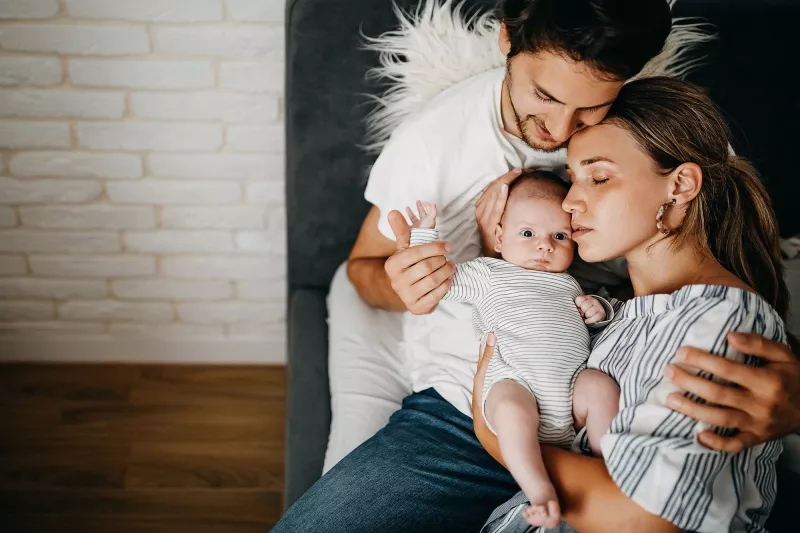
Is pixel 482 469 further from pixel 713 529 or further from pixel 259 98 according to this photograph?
pixel 259 98

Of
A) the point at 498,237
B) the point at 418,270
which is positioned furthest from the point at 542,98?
the point at 418,270

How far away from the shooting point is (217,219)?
2.01 metres

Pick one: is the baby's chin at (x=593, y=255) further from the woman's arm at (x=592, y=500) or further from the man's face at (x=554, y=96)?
the woman's arm at (x=592, y=500)

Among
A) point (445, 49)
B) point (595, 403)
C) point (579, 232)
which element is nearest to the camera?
point (595, 403)

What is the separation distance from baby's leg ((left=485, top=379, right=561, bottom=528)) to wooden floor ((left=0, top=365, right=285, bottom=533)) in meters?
0.89

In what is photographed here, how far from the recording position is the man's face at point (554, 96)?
1.21 meters

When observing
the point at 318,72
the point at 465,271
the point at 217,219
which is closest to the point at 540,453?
the point at 465,271

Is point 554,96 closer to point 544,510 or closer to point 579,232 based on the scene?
point 579,232

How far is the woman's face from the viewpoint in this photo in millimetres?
1232

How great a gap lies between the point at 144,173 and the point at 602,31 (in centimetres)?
125

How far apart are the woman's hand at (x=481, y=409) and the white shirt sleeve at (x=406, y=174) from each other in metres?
0.34

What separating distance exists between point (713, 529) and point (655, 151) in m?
0.58

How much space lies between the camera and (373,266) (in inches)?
62.7

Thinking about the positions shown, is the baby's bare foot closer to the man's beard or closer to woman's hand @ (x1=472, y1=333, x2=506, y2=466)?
woman's hand @ (x1=472, y1=333, x2=506, y2=466)
